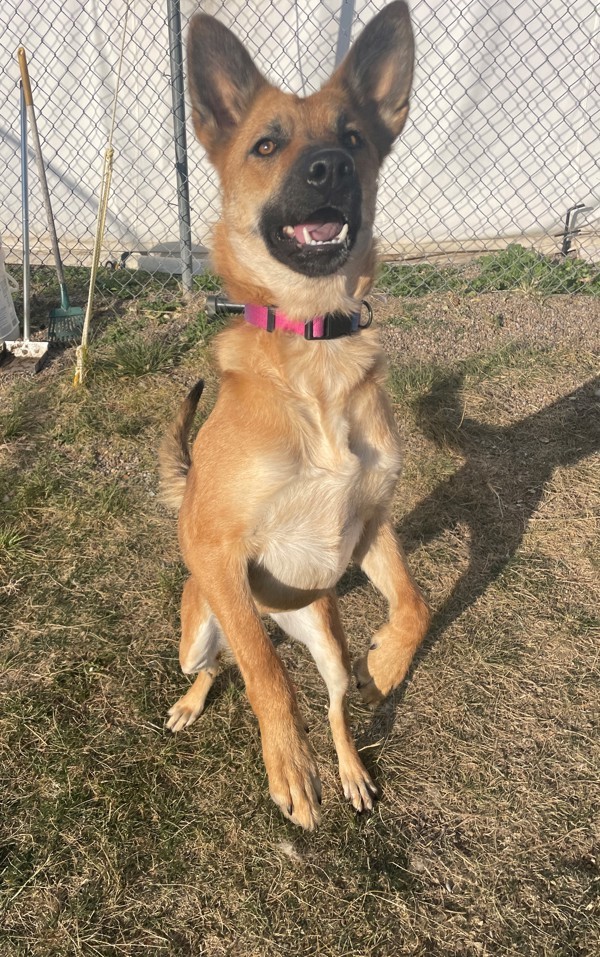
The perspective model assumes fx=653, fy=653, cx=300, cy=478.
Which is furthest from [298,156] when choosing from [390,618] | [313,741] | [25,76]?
[25,76]

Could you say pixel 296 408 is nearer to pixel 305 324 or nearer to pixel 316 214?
pixel 305 324

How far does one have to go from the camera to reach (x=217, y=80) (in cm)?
226

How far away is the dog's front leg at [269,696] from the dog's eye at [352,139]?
4.69 ft

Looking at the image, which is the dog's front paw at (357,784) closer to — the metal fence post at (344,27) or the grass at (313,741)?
the grass at (313,741)

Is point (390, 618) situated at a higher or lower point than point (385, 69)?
lower

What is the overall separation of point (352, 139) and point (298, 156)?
30 centimetres

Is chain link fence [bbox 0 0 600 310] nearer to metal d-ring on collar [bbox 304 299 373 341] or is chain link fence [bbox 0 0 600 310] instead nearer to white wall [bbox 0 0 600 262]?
white wall [bbox 0 0 600 262]

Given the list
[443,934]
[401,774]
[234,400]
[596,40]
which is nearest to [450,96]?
[596,40]

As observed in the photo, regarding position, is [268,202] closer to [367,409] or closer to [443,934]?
[367,409]

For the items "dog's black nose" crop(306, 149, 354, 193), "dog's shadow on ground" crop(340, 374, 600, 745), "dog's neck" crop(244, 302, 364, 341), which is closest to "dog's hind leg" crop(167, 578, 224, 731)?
"dog's shadow on ground" crop(340, 374, 600, 745)

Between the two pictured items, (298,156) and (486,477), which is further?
(486,477)

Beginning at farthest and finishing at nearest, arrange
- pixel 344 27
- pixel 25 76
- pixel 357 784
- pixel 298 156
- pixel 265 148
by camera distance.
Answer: pixel 344 27
pixel 25 76
pixel 357 784
pixel 265 148
pixel 298 156

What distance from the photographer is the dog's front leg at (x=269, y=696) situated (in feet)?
5.94

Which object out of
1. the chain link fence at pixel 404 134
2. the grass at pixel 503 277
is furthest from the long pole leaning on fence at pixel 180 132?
the grass at pixel 503 277
